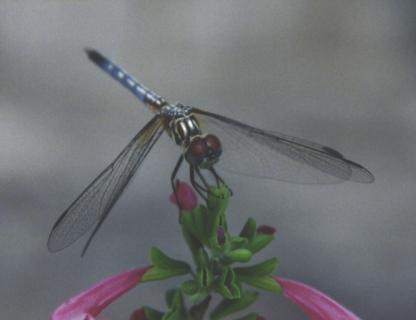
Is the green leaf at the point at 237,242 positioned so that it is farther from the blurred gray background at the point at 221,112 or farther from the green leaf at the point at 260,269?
the blurred gray background at the point at 221,112

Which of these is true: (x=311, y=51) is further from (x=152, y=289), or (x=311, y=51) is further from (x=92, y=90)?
(x=152, y=289)

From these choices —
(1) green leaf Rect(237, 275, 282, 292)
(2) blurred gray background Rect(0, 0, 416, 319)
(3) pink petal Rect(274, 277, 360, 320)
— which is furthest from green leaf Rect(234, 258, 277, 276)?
(2) blurred gray background Rect(0, 0, 416, 319)

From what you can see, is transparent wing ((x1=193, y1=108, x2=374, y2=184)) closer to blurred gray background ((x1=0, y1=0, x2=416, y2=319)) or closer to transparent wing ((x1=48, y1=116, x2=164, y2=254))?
transparent wing ((x1=48, y1=116, x2=164, y2=254))

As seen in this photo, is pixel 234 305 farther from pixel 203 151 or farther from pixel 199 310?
pixel 203 151

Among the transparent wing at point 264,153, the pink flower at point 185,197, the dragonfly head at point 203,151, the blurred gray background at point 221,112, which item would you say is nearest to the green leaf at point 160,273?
the pink flower at point 185,197

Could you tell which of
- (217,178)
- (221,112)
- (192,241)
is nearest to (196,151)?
(217,178)
